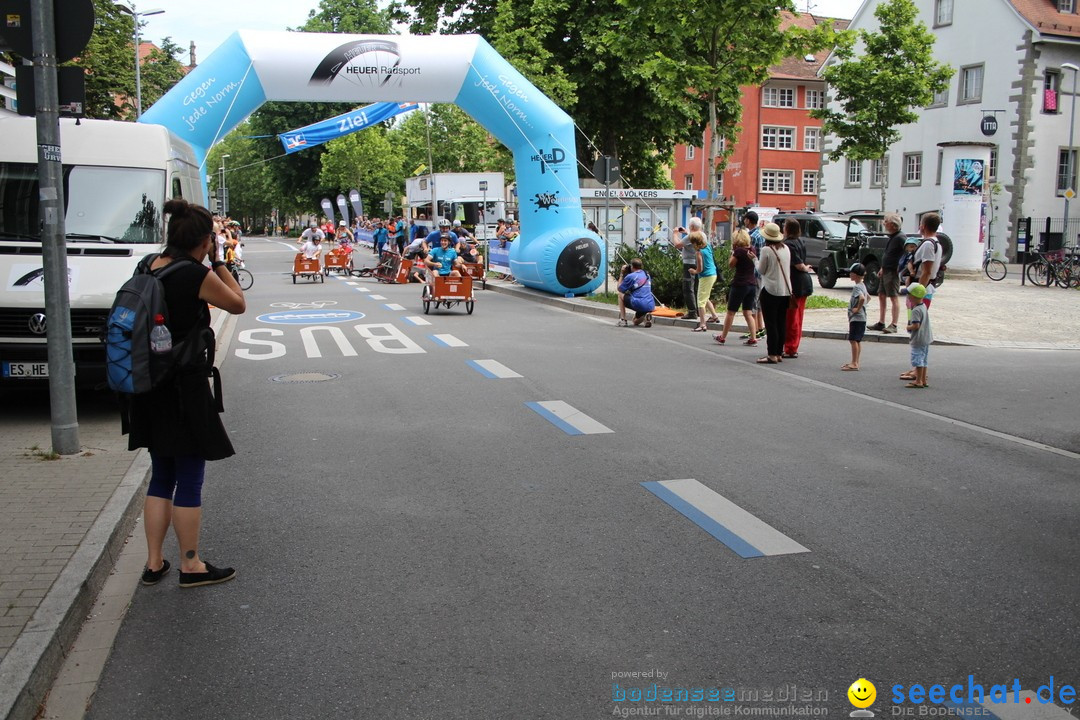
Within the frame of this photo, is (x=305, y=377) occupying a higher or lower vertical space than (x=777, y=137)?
lower

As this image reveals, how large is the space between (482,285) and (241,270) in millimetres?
6283

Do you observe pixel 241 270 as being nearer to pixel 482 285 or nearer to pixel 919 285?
pixel 482 285

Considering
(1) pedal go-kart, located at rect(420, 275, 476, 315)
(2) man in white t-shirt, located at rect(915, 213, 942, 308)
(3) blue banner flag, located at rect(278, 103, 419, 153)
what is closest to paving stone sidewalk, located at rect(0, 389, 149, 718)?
(2) man in white t-shirt, located at rect(915, 213, 942, 308)

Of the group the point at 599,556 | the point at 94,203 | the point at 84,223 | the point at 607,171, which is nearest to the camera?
the point at 599,556

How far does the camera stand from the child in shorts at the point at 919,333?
10.6m

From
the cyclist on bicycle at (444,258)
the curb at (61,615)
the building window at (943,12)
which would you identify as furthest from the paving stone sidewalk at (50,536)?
the building window at (943,12)

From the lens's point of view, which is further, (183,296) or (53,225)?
(53,225)

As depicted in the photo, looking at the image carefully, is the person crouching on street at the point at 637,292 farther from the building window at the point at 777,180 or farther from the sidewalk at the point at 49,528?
the building window at the point at 777,180

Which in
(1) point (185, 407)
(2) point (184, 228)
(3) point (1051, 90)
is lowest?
(1) point (185, 407)

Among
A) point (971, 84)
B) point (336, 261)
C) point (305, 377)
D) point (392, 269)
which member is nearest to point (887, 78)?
point (971, 84)

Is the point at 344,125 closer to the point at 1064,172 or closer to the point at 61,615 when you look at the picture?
the point at 61,615

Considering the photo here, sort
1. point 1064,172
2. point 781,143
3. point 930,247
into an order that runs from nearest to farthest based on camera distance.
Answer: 1. point 930,247
2. point 1064,172
3. point 781,143

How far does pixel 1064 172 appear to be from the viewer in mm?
A: 41938

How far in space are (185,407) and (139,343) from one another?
37 centimetres
